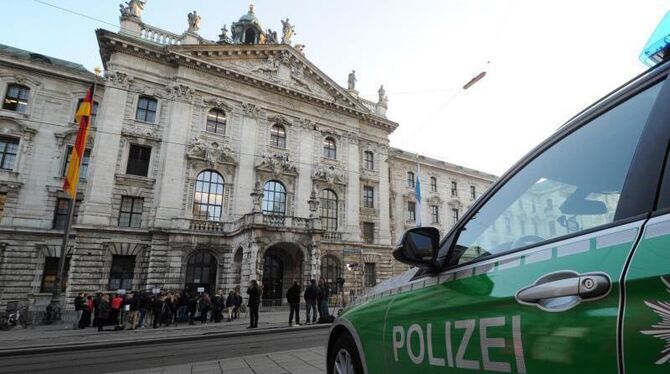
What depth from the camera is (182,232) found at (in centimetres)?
2367

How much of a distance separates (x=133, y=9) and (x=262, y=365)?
2889 cm

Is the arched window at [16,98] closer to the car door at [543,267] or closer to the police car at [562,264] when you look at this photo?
the police car at [562,264]

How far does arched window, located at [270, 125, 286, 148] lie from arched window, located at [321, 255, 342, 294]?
32.3ft

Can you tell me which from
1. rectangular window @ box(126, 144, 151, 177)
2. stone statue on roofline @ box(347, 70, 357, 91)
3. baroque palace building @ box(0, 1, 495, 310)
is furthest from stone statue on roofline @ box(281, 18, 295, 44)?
rectangular window @ box(126, 144, 151, 177)

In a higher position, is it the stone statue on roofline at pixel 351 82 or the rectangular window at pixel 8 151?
the stone statue on roofline at pixel 351 82

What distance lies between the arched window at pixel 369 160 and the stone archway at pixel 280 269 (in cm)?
Answer: 1254

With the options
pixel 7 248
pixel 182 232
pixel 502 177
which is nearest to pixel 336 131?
pixel 182 232

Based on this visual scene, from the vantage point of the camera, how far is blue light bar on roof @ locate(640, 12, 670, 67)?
4.99ft

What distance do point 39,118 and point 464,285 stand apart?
103ft

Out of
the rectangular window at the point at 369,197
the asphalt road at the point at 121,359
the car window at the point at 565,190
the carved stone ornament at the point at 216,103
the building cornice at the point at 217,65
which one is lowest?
the asphalt road at the point at 121,359

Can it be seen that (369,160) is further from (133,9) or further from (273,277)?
(133,9)

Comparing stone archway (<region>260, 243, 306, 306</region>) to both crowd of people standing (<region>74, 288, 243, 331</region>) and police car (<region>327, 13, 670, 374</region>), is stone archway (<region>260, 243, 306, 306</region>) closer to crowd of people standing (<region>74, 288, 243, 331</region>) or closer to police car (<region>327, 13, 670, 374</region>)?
crowd of people standing (<region>74, 288, 243, 331</region>)

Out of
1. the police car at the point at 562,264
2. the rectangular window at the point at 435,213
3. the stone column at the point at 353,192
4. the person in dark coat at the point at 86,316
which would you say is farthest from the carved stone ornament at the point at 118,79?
the rectangular window at the point at 435,213

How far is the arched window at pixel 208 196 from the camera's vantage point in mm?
25547
